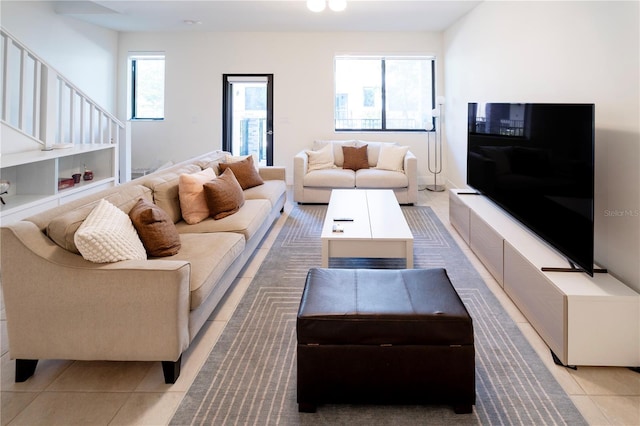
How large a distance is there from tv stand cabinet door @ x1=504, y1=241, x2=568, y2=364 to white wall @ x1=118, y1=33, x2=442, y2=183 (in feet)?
15.9

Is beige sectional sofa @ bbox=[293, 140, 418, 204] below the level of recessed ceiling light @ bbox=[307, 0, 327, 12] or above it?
below

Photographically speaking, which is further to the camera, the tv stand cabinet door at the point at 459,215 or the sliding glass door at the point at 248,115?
the sliding glass door at the point at 248,115

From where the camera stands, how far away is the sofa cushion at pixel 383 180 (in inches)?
229

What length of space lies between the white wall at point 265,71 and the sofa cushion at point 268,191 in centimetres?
248

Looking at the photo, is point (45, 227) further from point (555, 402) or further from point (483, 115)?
point (483, 115)

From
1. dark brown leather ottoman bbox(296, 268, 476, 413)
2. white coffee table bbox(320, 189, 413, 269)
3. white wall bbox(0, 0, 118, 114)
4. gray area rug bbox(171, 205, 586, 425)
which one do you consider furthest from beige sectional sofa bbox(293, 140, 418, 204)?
dark brown leather ottoman bbox(296, 268, 476, 413)

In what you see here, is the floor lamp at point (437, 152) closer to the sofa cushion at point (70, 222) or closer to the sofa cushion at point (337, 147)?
Answer: the sofa cushion at point (337, 147)

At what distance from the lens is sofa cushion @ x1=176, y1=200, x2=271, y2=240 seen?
3.20m

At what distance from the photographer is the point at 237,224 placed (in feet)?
10.7

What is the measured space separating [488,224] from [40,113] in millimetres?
4660

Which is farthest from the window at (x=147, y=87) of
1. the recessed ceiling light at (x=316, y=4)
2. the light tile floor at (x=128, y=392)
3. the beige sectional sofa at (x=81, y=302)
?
the beige sectional sofa at (x=81, y=302)

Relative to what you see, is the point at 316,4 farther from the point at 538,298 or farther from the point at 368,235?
the point at 538,298

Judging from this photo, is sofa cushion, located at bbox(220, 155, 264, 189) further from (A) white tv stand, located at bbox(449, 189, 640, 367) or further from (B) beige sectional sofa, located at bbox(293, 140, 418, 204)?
(A) white tv stand, located at bbox(449, 189, 640, 367)

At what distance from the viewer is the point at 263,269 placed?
11.4 feet
